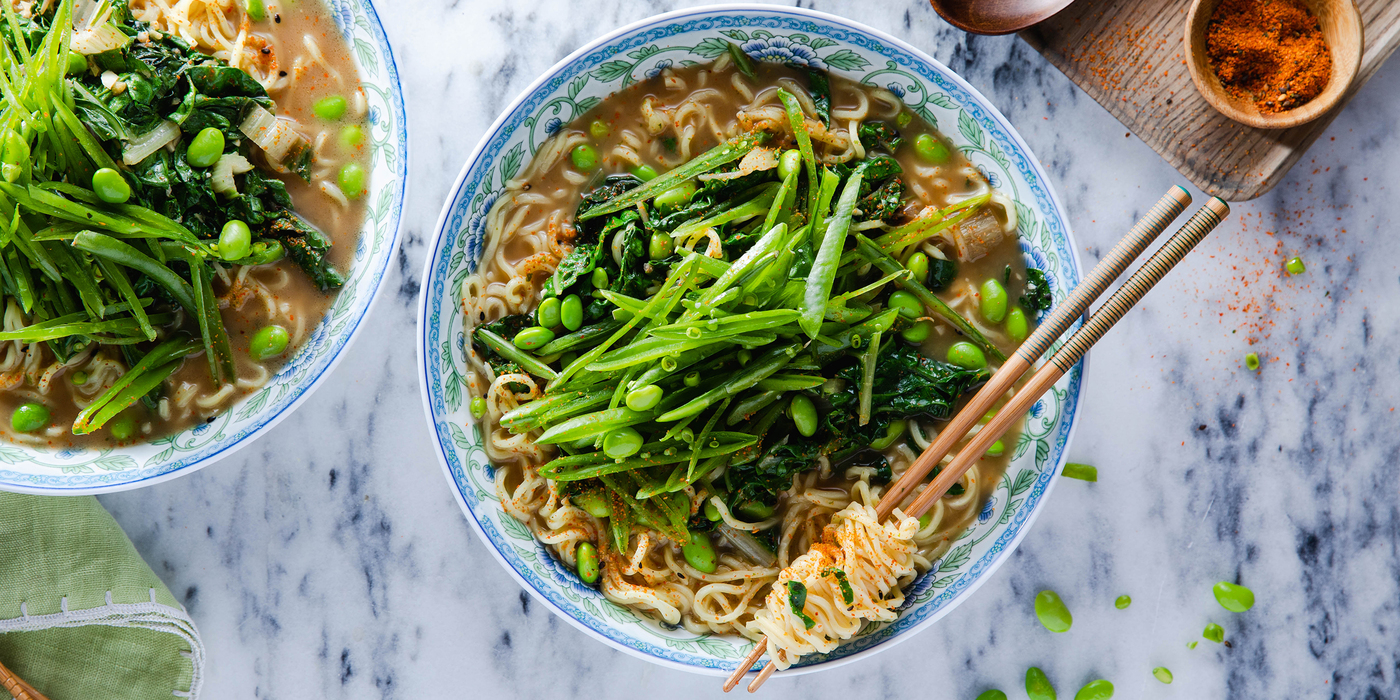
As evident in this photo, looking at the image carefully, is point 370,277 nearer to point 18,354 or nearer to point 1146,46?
point 18,354

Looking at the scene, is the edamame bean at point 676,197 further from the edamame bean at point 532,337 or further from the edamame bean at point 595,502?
the edamame bean at point 595,502

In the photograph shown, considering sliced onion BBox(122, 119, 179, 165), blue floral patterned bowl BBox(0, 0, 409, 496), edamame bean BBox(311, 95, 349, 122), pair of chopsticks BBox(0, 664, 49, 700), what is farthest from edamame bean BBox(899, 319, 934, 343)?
pair of chopsticks BBox(0, 664, 49, 700)

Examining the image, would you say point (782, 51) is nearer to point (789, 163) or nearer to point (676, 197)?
point (789, 163)

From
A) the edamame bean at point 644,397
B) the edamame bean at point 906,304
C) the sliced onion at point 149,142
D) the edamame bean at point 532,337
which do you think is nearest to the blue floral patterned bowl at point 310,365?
the edamame bean at point 532,337

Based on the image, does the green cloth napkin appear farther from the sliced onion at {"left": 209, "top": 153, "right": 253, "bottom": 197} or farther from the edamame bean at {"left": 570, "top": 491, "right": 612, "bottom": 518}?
the edamame bean at {"left": 570, "top": 491, "right": 612, "bottom": 518}

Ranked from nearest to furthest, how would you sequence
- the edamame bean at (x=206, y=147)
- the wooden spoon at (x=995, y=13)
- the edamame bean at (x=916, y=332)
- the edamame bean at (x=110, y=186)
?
the edamame bean at (x=110, y=186) → the edamame bean at (x=206, y=147) → the edamame bean at (x=916, y=332) → the wooden spoon at (x=995, y=13)

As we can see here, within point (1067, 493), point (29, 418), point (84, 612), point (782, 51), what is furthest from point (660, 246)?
point (84, 612)
